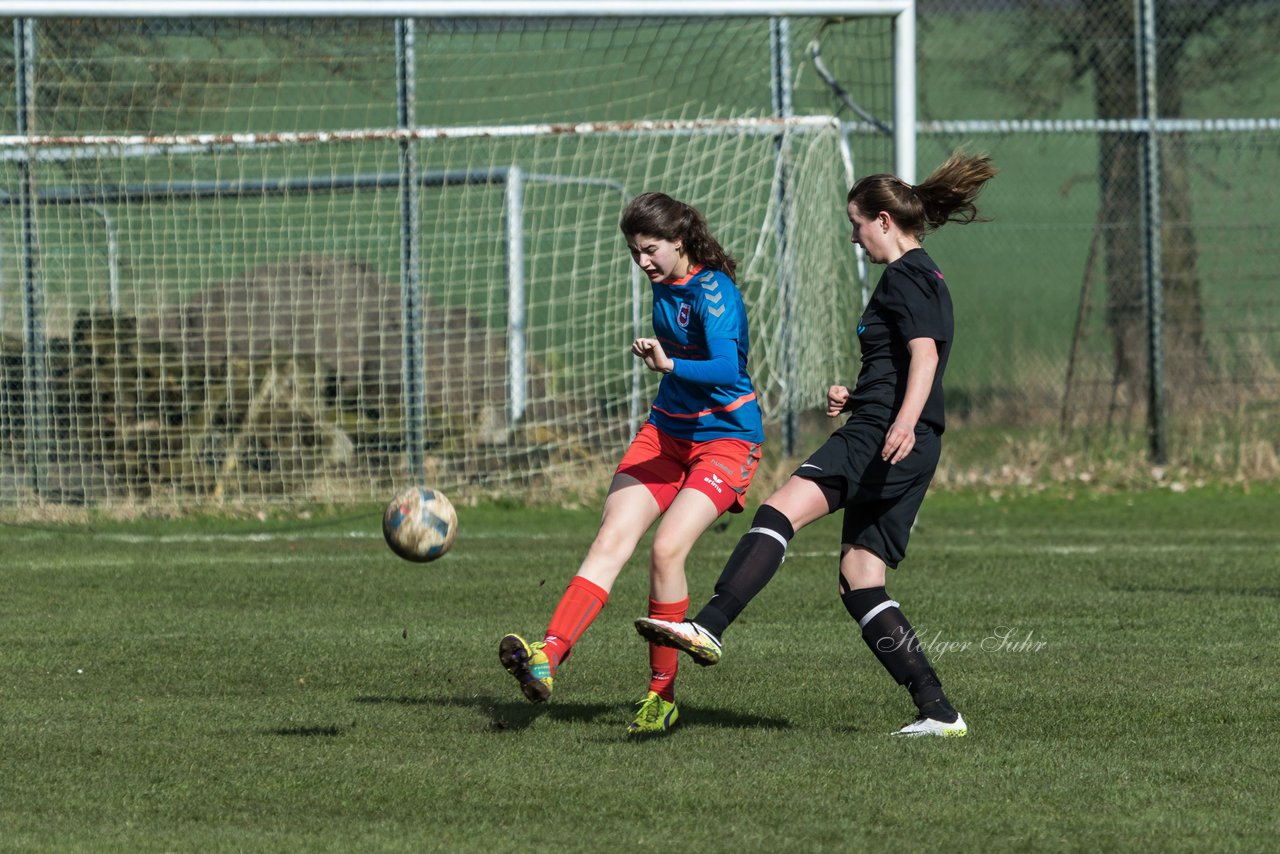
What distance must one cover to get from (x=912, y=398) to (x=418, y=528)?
1787 mm

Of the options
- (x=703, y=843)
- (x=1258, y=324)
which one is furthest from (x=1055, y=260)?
(x=703, y=843)

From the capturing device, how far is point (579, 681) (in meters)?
6.51

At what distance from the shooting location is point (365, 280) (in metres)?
13.8

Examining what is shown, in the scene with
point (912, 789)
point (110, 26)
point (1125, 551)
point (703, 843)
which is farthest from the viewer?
point (110, 26)

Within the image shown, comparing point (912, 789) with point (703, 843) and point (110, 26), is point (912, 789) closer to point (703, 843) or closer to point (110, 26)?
point (703, 843)

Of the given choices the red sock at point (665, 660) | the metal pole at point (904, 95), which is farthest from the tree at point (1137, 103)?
the red sock at point (665, 660)

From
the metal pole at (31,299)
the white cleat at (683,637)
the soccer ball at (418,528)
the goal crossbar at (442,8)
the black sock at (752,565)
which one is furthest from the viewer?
the metal pole at (31,299)

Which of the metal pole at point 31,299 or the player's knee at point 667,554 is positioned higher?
the metal pole at point 31,299

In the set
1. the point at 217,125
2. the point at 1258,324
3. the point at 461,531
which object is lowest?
the point at 461,531

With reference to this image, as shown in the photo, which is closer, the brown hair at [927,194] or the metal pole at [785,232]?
the brown hair at [927,194]

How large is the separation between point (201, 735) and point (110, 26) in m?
7.50

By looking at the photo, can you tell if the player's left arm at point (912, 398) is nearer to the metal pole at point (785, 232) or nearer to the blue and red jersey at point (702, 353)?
the blue and red jersey at point (702, 353)

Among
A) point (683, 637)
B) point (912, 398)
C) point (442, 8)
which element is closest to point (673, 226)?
point (912, 398)

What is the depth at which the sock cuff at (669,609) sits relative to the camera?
5.75m
